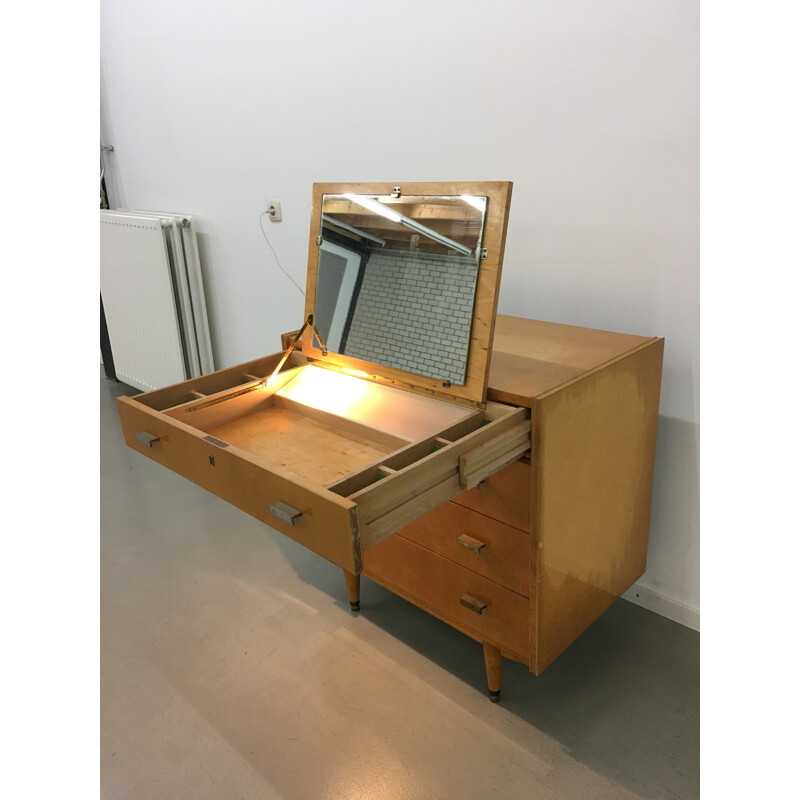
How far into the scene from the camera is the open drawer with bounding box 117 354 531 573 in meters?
0.97

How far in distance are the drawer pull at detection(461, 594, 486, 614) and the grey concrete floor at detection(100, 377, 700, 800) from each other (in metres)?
0.23

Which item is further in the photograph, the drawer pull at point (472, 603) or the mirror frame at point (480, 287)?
the drawer pull at point (472, 603)

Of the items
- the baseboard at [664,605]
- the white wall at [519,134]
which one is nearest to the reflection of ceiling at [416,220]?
the white wall at [519,134]

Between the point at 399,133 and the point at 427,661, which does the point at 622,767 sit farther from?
the point at 399,133

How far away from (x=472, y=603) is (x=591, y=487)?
0.36m

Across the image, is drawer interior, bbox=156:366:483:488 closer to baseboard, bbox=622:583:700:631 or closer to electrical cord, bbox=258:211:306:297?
baseboard, bbox=622:583:700:631

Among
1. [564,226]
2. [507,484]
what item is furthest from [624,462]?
[564,226]

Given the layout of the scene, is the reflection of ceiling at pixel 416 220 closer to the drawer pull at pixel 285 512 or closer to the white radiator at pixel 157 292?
the drawer pull at pixel 285 512

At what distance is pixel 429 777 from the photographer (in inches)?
52.1

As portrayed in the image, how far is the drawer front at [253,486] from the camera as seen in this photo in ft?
3.07

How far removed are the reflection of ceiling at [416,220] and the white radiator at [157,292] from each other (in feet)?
4.86

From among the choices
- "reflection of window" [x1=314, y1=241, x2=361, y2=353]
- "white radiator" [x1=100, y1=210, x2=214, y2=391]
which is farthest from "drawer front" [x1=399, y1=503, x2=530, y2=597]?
"white radiator" [x1=100, y1=210, x2=214, y2=391]
